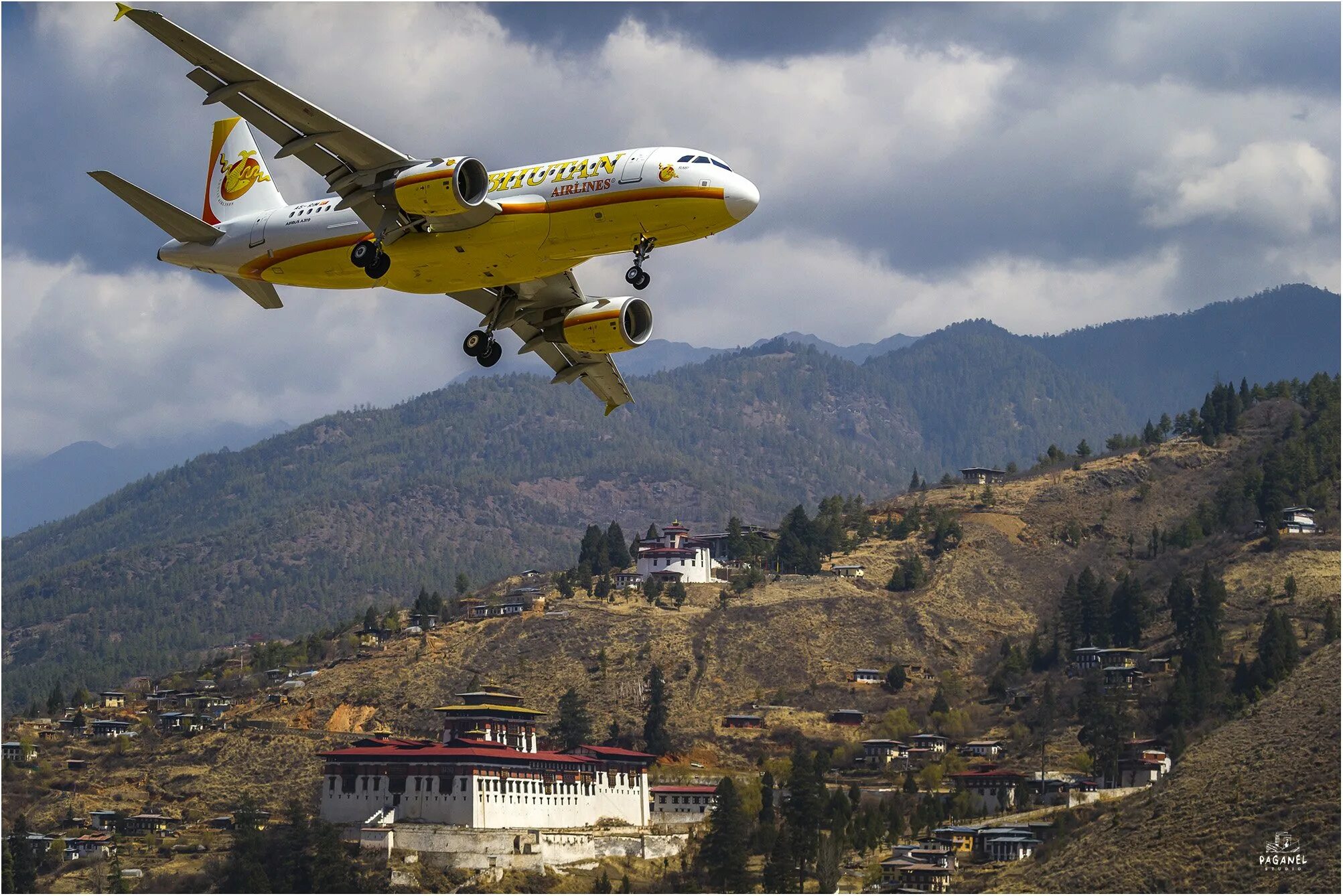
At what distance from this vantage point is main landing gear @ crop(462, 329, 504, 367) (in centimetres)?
6444

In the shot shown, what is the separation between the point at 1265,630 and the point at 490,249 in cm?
15234

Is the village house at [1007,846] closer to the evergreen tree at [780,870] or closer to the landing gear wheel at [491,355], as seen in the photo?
the evergreen tree at [780,870]

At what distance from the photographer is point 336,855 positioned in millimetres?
162750

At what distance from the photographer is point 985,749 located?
643 ft

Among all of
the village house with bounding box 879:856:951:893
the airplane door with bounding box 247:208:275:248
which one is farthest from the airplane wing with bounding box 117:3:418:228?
the village house with bounding box 879:856:951:893

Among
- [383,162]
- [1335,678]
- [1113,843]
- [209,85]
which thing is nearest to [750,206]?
[383,162]

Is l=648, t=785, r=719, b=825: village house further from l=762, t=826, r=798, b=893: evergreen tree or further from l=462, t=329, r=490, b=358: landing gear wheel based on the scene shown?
l=462, t=329, r=490, b=358: landing gear wheel

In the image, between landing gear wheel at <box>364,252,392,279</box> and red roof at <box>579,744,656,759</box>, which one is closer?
landing gear wheel at <box>364,252,392,279</box>

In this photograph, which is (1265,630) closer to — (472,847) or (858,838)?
(858,838)

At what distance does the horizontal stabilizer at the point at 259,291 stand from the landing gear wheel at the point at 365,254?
748cm

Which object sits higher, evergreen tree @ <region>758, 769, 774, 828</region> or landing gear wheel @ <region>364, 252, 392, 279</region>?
landing gear wheel @ <region>364, 252, 392, 279</region>

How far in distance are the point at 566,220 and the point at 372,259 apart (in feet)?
22.6

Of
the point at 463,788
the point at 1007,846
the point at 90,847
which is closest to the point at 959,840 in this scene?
the point at 1007,846

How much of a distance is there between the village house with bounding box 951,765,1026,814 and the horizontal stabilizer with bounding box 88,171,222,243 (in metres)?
126
